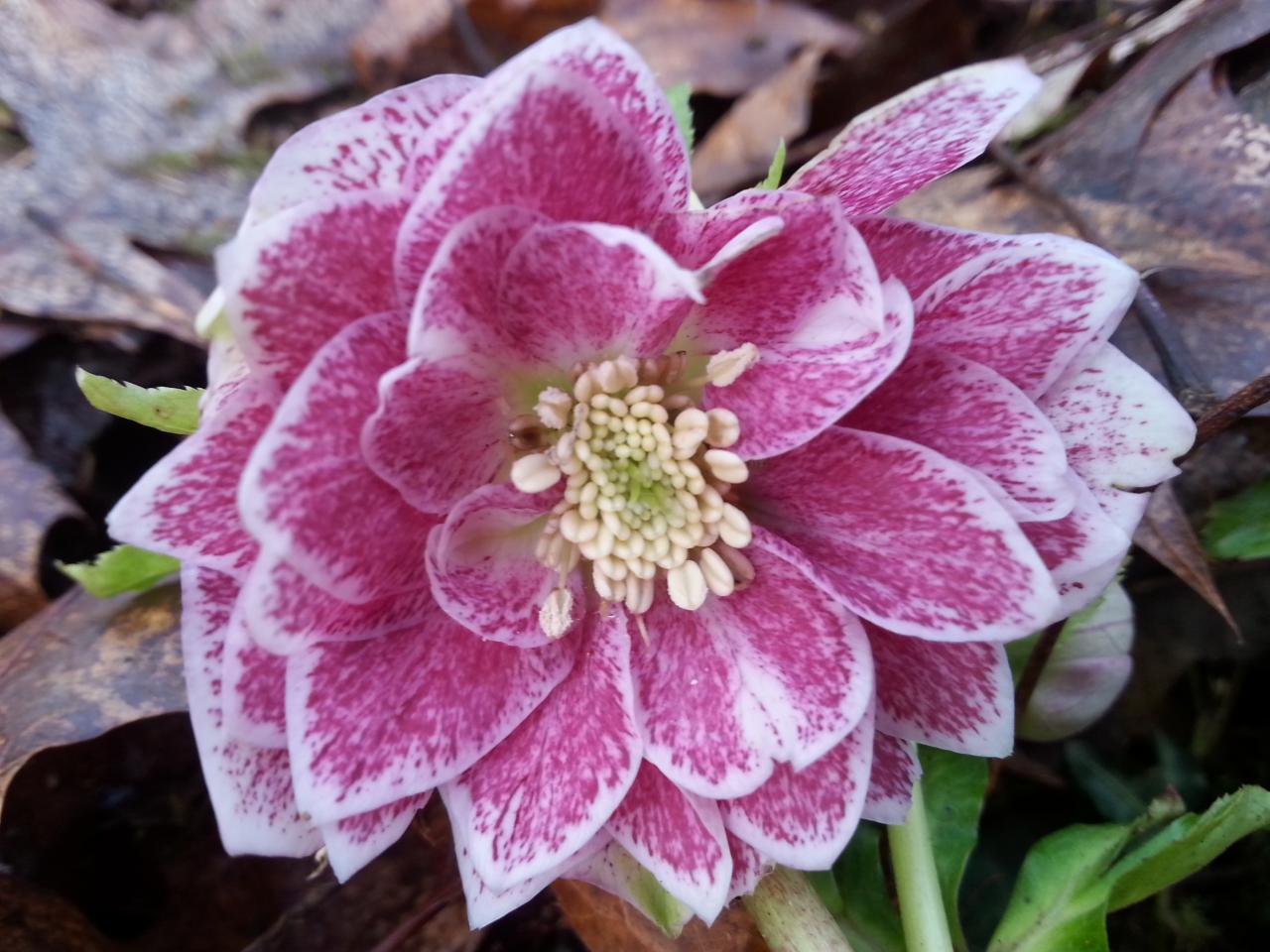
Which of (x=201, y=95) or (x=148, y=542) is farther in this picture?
(x=201, y=95)

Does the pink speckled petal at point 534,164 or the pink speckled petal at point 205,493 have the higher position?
the pink speckled petal at point 534,164

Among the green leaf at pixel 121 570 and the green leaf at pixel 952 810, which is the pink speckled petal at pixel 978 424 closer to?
the green leaf at pixel 952 810

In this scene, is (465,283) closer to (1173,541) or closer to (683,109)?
(683,109)

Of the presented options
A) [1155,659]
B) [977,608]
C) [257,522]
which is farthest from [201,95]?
[1155,659]

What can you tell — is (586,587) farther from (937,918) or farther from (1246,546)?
(1246,546)

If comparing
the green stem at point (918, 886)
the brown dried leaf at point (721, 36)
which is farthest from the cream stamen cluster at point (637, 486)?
the brown dried leaf at point (721, 36)

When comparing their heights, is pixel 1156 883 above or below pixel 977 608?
below
